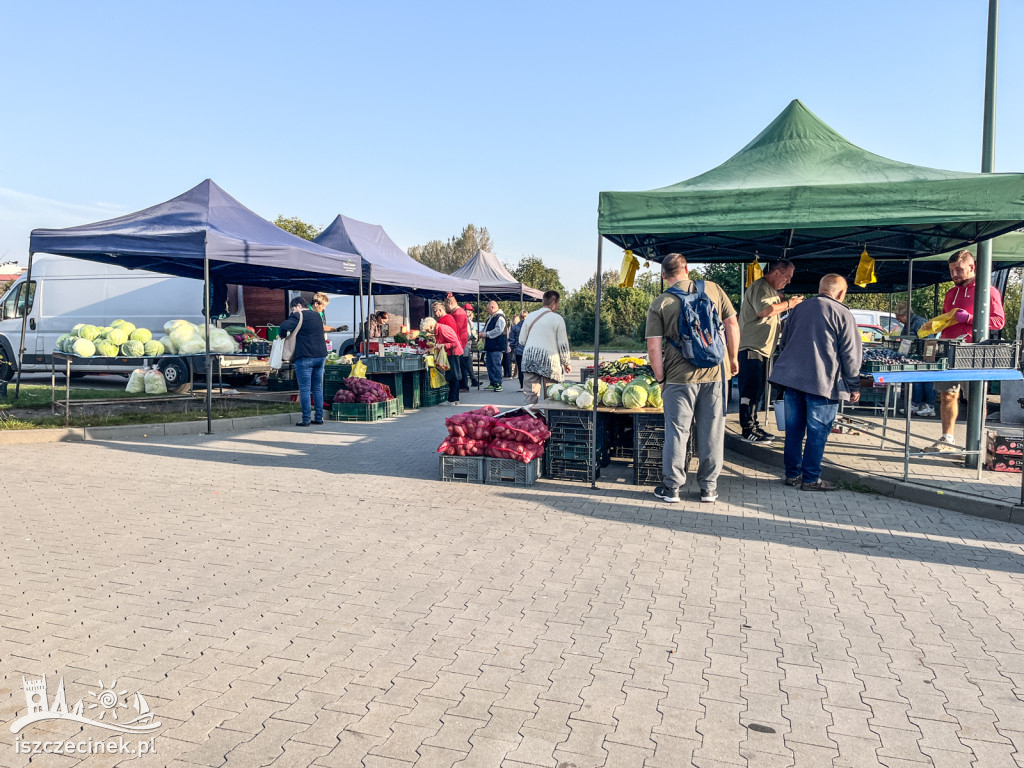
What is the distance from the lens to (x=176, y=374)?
14438 millimetres

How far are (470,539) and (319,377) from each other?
6622 millimetres

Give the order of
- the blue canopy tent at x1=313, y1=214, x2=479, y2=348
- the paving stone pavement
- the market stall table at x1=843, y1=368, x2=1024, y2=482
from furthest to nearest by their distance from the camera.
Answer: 1. the blue canopy tent at x1=313, y1=214, x2=479, y2=348
2. the market stall table at x1=843, y1=368, x2=1024, y2=482
3. the paving stone pavement

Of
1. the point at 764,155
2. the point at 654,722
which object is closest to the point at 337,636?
the point at 654,722

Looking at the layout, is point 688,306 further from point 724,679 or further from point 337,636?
point 337,636

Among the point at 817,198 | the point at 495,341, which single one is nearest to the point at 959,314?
the point at 817,198

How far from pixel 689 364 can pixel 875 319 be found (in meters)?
14.2

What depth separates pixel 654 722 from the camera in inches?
120

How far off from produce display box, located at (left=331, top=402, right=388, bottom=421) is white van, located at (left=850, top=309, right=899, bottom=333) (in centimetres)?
1167

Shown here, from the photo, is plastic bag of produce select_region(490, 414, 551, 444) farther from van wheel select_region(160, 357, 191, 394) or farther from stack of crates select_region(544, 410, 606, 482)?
van wheel select_region(160, 357, 191, 394)

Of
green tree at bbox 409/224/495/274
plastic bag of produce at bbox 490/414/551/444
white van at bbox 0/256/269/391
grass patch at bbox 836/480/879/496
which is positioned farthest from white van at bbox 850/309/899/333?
green tree at bbox 409/224/495/274

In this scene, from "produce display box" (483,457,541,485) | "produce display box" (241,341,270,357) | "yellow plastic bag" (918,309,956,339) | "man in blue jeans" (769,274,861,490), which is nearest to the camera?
"man in blue jeans" (769,274,861,490)

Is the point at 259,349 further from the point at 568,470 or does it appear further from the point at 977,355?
the point at 977,355

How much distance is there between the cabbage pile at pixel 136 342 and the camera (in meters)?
13.8

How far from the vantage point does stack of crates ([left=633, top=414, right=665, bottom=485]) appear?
7.28 meters
